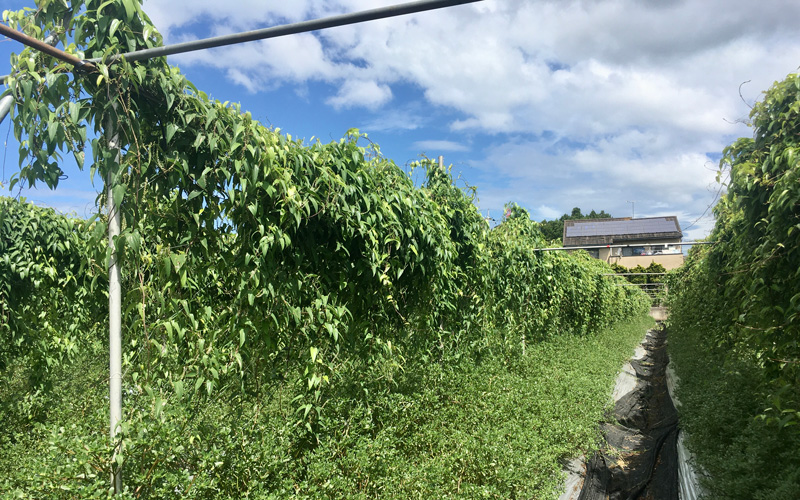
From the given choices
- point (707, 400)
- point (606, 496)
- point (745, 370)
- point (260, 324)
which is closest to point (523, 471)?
point (606, 496)

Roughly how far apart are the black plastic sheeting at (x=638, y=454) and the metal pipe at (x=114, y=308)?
4.11 metres

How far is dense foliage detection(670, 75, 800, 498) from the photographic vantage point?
2871mm

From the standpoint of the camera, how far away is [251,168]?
7.45 ft

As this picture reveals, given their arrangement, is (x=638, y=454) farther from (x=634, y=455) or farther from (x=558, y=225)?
(x=558, y=225)

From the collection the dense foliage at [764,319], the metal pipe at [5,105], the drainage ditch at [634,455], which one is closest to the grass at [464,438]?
the drainage ditch at [634,455]

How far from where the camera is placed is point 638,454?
6.12 m

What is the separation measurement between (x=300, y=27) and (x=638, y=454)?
21.9 feet

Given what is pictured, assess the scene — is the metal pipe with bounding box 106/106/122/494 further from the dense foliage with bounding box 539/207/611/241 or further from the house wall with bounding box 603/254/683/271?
the dense foliage with bounding box 539/207/611/241

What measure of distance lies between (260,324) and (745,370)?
555 cm

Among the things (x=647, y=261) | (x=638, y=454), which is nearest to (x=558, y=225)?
(x=647, y=261)

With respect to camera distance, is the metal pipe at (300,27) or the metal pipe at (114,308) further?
the metal pipe at (114,308)

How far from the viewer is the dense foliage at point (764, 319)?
2.87m

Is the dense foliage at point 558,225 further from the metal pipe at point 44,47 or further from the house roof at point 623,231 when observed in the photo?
the metal pipe at point 44,47

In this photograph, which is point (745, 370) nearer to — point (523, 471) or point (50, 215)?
point (523, 471)
